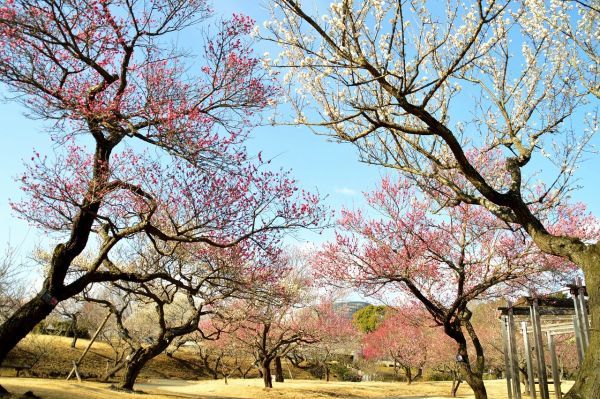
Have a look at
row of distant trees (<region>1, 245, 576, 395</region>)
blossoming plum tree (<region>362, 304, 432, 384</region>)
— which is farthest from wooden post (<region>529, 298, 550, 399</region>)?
blossoming plum tree (<region>362, 304, 432, 384</region>)

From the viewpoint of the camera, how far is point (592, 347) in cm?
507

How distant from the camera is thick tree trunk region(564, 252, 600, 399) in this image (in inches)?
191

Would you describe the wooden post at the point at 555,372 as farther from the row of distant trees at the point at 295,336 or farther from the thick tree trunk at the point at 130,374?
the thick tree trunk at the point at 130,374

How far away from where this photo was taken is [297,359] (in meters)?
35.2

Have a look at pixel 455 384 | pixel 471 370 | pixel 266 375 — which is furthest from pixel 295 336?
pixel 471 370

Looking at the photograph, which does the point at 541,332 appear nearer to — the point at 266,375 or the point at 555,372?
the point at 555,372

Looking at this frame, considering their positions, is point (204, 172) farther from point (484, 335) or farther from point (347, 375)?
point (347, 375)

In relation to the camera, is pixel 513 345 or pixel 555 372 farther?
pixel 513 345

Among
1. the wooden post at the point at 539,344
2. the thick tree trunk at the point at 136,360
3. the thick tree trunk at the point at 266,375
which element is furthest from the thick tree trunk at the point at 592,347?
the thick tree trunk at the point at 266,375

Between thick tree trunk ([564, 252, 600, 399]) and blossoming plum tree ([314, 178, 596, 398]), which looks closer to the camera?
thick tree trunk ([564, 252, 600, 399])

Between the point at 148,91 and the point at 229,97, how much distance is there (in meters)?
1.64

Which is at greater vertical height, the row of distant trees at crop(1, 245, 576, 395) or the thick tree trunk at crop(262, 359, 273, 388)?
the row of distant trees at crop(1, 245, 576, 395)

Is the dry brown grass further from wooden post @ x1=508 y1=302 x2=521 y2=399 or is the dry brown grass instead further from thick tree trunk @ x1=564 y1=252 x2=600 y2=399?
thick tree trunk @ x1=564 y1=252 x2=600 y2=399

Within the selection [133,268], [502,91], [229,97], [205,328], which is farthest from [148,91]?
[205,328]
